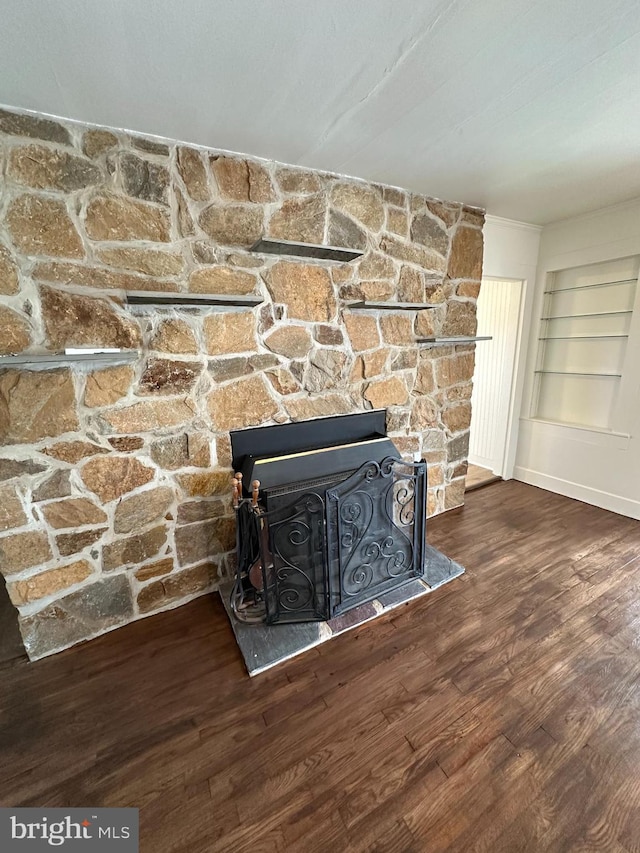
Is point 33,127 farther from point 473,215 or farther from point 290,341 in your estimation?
point 473,215

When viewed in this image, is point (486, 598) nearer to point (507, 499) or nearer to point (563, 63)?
point (507, 499)

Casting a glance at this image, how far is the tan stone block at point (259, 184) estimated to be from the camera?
5.60ft

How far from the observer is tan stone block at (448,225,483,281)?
243 cm

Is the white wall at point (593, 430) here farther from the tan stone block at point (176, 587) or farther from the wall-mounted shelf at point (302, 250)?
the tan stone block at point (176, 587)

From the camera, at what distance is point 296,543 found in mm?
1665

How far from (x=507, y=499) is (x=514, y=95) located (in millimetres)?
2821

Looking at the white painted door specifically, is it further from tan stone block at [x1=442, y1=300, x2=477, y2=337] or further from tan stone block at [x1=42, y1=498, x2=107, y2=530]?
tan stone block at [x1=42, y1=498, x2=107, y2=530]

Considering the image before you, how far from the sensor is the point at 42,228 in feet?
4.55

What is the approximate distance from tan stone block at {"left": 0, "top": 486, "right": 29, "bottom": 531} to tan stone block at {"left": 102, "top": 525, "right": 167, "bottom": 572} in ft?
1.23

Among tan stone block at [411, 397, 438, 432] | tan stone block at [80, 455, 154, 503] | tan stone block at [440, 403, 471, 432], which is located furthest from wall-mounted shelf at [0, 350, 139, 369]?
tan stone block at [440, 403, 471, 432]

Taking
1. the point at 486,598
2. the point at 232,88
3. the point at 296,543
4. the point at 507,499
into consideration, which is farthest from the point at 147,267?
the point at 507,499

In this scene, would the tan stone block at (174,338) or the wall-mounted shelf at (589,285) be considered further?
the wall-mounted shelf at (589,285)

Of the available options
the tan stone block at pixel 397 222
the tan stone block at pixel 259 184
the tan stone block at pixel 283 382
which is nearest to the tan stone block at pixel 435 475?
the tan stone block at pixel 283 382

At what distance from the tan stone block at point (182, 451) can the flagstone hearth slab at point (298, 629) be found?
781 mm
